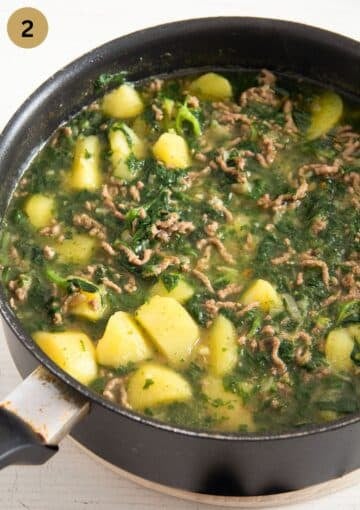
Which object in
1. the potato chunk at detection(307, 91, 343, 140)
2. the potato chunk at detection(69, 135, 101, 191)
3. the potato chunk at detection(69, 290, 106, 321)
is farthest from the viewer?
the potato chunk at detection(307, 91, 343, 140)

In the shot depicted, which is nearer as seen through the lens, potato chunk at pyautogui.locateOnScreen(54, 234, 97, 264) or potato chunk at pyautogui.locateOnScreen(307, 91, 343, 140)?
potato chunk at pyautogui.locateOnScreen(54, 234, 97, 264)

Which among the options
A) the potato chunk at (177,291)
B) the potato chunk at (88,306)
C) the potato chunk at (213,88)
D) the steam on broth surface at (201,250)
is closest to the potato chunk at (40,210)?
the steam on broth surface at (201,250)

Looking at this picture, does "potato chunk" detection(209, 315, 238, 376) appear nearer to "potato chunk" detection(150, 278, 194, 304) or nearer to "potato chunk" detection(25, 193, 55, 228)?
"potato chunk" detection(150, 278, 194, 304)

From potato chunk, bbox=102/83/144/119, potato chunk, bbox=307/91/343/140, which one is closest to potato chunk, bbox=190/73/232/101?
potato chunk, bbox=102/83/144/119

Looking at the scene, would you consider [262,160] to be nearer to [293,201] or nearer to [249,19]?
[293,201]

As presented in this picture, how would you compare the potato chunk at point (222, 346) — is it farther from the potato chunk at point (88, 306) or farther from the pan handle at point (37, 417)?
the pan handle at point (37, 417)

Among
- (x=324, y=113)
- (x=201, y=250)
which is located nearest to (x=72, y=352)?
(x=201, y=250)
